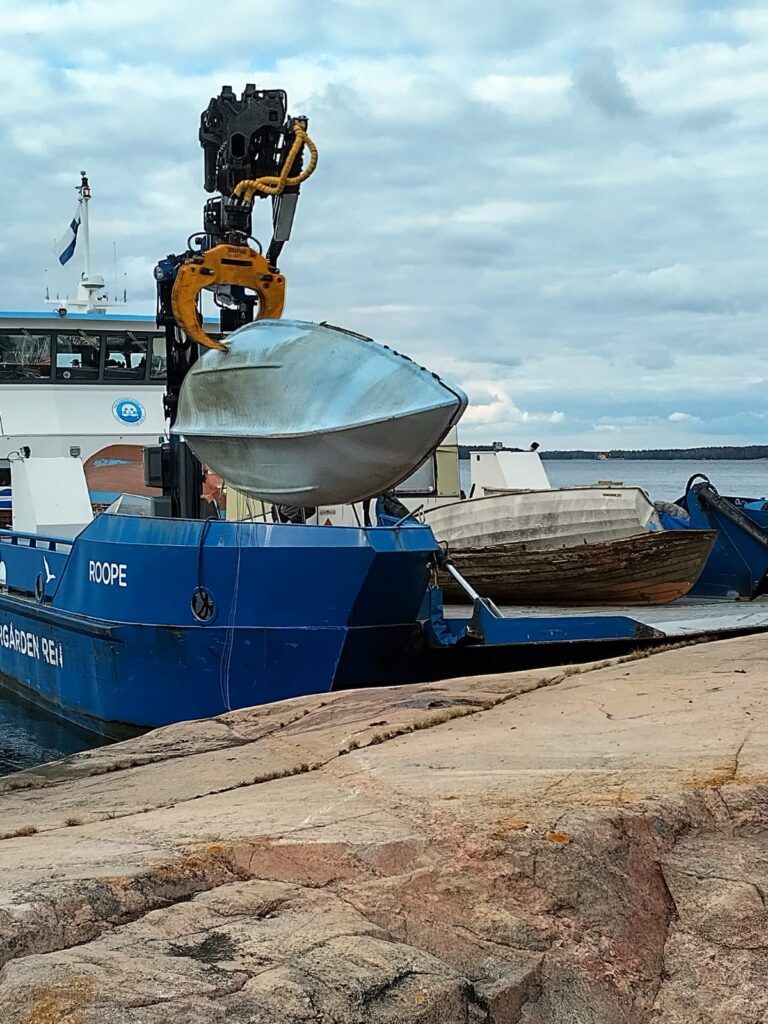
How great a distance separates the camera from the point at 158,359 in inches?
563

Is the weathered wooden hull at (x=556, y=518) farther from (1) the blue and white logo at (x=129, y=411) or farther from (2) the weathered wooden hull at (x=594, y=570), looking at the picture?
(1) the blue and white logo at (x=129, y=411)

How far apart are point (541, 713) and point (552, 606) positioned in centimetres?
483

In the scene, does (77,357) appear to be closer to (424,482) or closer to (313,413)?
(424,482)

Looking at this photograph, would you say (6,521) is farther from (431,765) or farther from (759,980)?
(759,980)

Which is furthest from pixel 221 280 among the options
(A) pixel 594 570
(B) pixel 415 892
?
(B) pixel 415 892

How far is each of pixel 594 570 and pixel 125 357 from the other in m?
7.05

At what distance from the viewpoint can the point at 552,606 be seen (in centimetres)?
1024

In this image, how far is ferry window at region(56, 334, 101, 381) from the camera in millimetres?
13961

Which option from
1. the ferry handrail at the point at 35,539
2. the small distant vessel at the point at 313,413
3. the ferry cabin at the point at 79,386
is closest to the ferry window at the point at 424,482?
the ferry cabin at the point at 79,386

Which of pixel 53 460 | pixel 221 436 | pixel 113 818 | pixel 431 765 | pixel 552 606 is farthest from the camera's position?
pixel 53 460

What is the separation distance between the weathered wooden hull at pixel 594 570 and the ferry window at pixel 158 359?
5.55 meters

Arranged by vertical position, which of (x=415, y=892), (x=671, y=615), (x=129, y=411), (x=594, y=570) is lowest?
(x=415, y=892)

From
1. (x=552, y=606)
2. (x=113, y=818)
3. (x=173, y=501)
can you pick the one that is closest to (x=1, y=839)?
(x=113, y=818)

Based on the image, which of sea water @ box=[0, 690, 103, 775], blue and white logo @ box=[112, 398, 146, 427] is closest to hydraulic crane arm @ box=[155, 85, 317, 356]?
sea water @ box=[0, 690, 103, 775]
